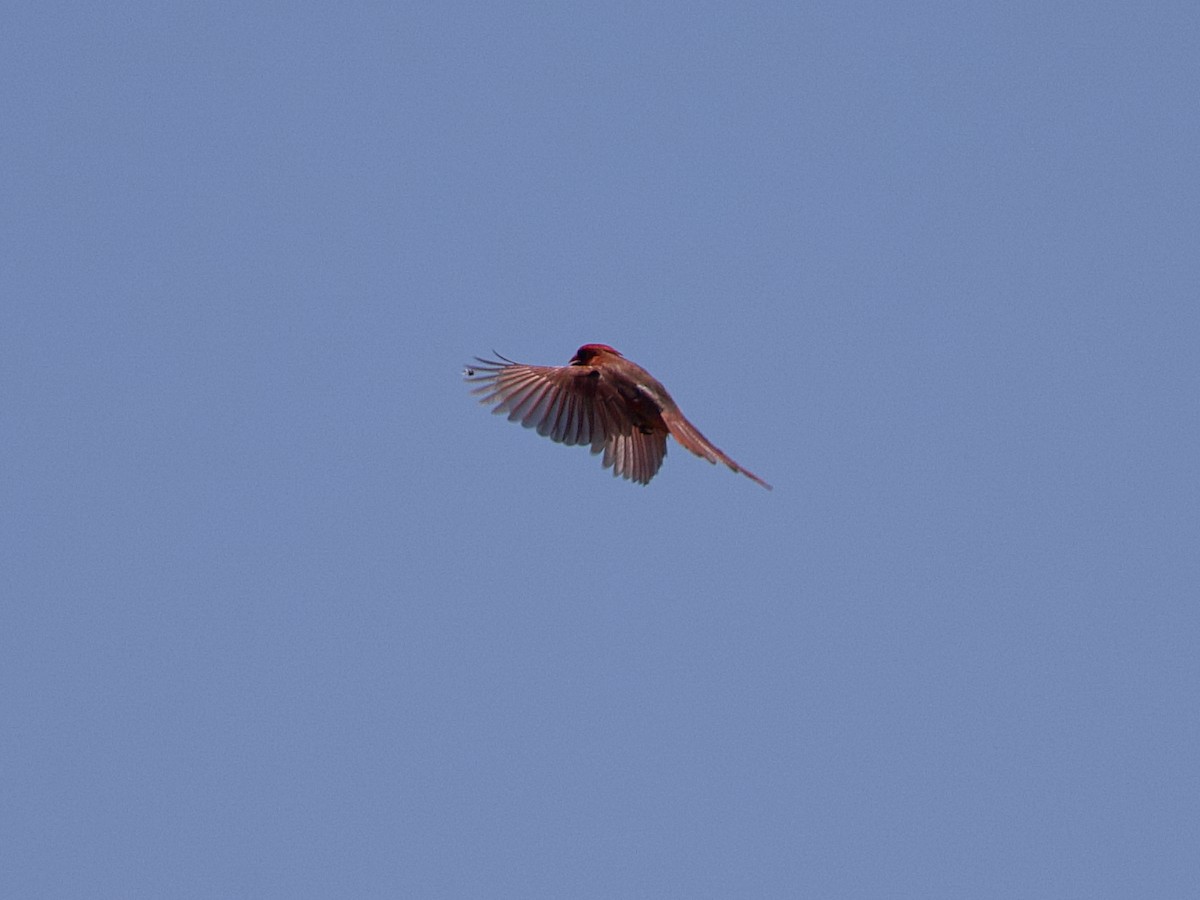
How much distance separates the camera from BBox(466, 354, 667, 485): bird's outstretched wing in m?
10.7

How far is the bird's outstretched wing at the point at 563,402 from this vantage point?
10.7 meters

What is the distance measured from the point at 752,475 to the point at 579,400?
1710mm

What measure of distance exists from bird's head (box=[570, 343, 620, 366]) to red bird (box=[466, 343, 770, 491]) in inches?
1.0

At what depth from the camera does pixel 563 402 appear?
10.9 meters

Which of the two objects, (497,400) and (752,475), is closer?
(752,475)

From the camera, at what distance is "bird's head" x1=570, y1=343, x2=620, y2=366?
11320mm

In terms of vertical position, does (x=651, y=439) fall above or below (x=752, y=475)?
above

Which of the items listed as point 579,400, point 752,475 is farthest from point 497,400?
point 752,475

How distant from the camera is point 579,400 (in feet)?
35.9

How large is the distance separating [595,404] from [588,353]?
59 cm

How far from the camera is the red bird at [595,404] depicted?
10.8m

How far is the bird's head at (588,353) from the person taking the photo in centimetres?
1132

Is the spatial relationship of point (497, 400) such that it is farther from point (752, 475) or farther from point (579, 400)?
point (752, 475)

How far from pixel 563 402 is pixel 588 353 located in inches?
25.8
